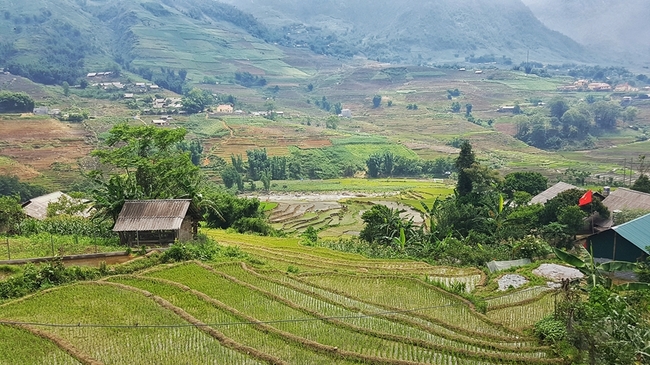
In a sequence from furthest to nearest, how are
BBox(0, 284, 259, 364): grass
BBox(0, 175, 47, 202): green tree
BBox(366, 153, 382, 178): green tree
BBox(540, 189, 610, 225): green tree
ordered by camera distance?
BBox(366, 153, 382, 178): green tree → BBox(0, 175, 47, 202): green tree → BBox(540, 189, 610, 225): green tree → BBox(0, 284, 259, 364): grass

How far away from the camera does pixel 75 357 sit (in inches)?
481

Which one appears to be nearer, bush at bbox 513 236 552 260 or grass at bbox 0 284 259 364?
grass at bbox 0 284 259 364

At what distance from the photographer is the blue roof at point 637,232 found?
75.1 feet

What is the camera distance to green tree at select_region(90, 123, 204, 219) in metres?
25.0

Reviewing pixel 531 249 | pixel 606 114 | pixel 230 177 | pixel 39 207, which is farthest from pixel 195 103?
pixel 531 249

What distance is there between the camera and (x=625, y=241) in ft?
76.4

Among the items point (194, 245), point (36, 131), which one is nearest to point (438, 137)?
point (36, 131)

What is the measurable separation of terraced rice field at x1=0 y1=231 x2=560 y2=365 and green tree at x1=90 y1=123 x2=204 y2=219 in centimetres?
694

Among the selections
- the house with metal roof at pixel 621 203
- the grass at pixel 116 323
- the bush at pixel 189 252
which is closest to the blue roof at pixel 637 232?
the house with metal roof at pixel 621 203

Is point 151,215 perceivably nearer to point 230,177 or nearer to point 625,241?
point 625,241

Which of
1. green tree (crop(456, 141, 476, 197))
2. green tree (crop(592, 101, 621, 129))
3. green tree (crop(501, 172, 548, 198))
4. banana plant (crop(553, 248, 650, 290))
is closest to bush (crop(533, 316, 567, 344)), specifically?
banana plant (crop(553, 248, 650, 290))

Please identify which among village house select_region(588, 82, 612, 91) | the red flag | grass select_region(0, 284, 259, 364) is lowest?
grass select_region(0, 284, 259, 364)

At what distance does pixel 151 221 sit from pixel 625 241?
759 inches

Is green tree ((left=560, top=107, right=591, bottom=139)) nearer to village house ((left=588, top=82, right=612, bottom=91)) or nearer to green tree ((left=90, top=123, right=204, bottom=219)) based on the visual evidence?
village house ((left=588, top=82, right=612, bottom=91))
